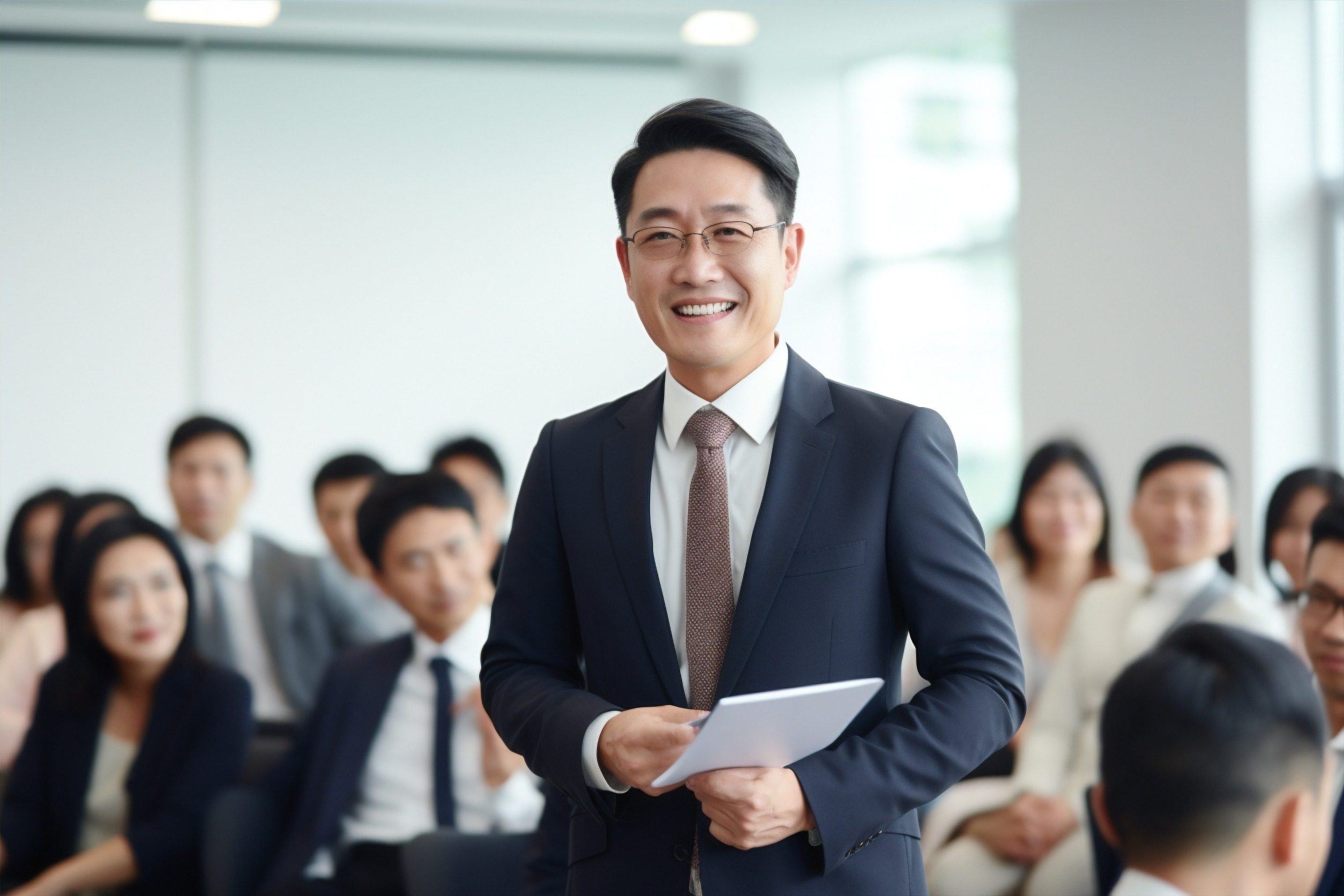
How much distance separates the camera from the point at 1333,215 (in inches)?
255

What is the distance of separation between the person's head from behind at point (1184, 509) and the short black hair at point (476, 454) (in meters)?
2.49

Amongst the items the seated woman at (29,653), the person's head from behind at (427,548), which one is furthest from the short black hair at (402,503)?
the seated woman at (29,653)

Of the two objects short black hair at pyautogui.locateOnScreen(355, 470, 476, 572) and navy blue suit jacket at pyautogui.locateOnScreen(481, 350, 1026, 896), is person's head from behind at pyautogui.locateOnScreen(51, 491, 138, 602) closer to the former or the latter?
short black hair at pyautogui.locateOnScreen(355, 470, 476, 572)

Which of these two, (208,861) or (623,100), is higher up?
(623,100)

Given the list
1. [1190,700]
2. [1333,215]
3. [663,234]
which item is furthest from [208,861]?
[1333,215]

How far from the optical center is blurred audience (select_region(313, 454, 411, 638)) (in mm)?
5117

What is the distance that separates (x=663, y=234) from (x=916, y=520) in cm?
45

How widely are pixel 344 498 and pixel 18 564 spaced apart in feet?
3.98

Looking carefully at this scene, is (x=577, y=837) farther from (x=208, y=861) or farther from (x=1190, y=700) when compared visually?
(x=208, y=861)

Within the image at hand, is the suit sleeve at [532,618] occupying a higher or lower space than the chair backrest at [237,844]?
higher

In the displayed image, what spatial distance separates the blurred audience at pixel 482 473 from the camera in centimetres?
536

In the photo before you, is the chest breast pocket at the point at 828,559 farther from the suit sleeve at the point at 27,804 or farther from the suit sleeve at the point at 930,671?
the suit sleeve at the point at 27,804

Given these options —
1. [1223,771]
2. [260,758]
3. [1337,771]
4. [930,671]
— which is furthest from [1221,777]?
[260,758]

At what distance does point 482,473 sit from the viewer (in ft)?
18.3
